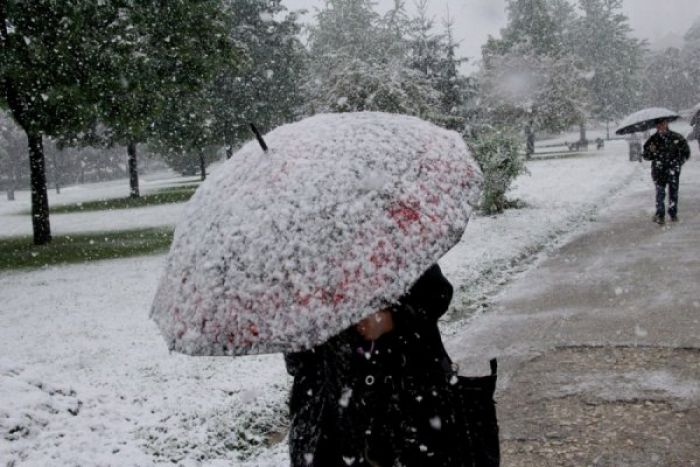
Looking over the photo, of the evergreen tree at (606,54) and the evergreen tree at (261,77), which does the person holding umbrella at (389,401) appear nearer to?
the evergreen tree at (261,77)

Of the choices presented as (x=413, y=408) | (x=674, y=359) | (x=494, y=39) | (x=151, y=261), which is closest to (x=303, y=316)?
(x=413, y=408)

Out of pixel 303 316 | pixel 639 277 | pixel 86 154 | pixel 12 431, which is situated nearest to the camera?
pixel 303 316

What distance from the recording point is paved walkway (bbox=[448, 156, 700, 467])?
3797 mm

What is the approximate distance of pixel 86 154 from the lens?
7719 centimetres

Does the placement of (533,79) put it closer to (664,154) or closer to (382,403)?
(664,154)

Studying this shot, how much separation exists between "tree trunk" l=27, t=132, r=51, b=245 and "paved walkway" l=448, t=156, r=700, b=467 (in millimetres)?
13925

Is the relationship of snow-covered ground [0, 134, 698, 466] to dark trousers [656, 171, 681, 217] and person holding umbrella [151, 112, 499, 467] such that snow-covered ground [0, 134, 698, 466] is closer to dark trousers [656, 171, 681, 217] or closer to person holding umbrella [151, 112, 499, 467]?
dark trousers [656, 171, 681, 217]

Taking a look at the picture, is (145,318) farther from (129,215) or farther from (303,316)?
(129,215)

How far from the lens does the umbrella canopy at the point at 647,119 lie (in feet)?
36.7

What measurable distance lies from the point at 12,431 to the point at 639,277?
7037 millimetres

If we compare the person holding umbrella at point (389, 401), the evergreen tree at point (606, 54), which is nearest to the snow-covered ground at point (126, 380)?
the person holding umbrella at point (389, 401)

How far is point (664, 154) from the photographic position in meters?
10.9

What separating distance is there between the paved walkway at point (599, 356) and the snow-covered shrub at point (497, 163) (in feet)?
16.9

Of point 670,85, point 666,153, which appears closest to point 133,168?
point 666,153
